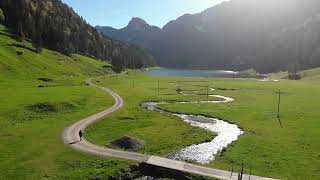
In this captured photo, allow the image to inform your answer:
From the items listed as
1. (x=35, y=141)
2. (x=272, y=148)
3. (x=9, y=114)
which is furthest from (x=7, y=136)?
(x=272, y=148)

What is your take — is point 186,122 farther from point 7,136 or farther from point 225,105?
point 7,136

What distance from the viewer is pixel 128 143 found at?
70500 millimetres

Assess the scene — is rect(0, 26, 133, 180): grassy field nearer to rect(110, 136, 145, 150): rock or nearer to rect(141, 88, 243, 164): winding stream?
rect(110, 136, 145, 150): rock

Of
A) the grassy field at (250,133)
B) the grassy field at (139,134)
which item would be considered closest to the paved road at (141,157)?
the grassy field at (139,134)

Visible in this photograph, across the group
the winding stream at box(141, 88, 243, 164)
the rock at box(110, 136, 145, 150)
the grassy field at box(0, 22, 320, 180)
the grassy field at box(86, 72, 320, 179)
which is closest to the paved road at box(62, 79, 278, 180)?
the grassy field at box(0, 22, 320, 180)

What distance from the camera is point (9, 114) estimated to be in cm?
9131

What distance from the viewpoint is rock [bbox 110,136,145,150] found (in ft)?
229

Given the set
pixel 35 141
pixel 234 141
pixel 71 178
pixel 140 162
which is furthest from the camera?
pixel 234 141

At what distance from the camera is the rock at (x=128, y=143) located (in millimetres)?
69938

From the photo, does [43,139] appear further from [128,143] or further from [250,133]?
[250,133]

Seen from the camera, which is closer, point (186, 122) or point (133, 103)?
point (186, 122)

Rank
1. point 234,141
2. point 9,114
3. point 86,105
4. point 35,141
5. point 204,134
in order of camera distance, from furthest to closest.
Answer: point 86,105
point 9,114
point 204,134
point 234,141
point 35,141

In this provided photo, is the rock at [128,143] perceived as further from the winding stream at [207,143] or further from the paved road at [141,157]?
the winding stream at [207,143]

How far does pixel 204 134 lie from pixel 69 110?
129 ft
